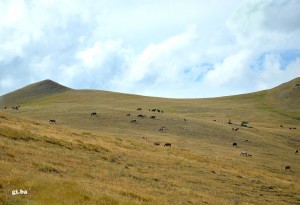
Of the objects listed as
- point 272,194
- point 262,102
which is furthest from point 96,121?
point 262,102

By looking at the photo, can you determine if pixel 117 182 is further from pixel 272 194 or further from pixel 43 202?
pixel 272 194

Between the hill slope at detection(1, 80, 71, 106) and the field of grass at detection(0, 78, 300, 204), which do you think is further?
the hill slope at detection(1, 80, 71, 106)

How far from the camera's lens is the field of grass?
58.4ft

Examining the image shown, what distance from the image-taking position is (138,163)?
33.6 metres

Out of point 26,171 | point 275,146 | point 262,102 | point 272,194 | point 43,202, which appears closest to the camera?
point 43,202

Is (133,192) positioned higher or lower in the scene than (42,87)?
lower

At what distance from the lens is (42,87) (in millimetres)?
184000

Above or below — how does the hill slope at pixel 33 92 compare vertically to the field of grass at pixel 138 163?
above

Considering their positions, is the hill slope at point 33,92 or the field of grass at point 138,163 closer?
the field of grass at point 138,163

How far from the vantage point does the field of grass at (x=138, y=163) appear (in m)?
17.8

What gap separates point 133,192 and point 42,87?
173m

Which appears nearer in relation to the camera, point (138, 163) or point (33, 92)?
point (138, 163)

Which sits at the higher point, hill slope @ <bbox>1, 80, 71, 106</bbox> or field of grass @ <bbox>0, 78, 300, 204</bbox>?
hill slope @ <bbox>1, 80, 71, 106</bbox>

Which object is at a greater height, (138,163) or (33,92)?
(33,92)
